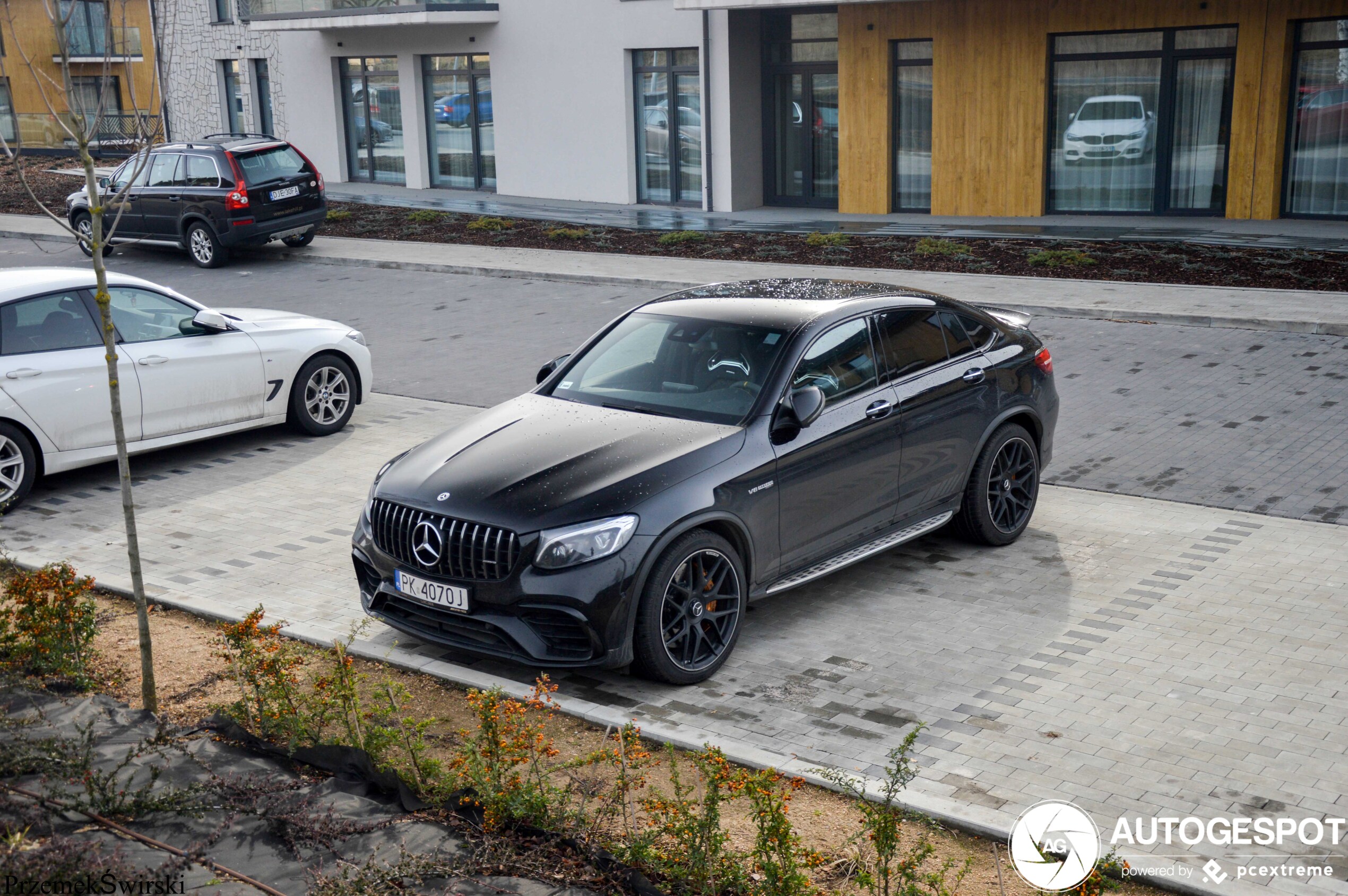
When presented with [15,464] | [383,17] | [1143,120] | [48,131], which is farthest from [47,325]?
[48,131]

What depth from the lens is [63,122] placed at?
19.7ft

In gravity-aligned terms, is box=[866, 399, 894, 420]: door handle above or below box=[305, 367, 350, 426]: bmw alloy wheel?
above

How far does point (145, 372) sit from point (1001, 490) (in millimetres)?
6107

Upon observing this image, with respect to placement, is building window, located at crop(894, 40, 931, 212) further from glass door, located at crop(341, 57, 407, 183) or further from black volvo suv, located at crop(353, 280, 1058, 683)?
black volvo suv, located at crop(353, 280, 1058, 683)

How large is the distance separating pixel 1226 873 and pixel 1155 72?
19.4 m

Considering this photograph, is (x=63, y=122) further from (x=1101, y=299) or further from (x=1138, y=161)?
(x=1138, y=161)

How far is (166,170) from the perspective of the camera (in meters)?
20.3

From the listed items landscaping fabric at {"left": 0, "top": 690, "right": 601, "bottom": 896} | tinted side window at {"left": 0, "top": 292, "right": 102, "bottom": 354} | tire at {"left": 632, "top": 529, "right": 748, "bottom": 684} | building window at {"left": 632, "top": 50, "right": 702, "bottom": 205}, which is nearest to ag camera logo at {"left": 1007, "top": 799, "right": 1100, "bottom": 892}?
landscaping fabric at {"left": 0, "top": 690, "right": 601, "bottom": 896}

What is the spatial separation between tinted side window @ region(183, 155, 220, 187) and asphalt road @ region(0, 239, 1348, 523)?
1.36 m

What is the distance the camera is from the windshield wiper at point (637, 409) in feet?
22.3

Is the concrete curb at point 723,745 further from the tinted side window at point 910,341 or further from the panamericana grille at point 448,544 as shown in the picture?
the tinted side window at point 910,341

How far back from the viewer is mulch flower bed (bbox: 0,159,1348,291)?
54.2 feet

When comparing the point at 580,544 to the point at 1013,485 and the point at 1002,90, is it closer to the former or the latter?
the point at 1013,485

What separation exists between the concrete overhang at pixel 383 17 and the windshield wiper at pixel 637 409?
22.9m
